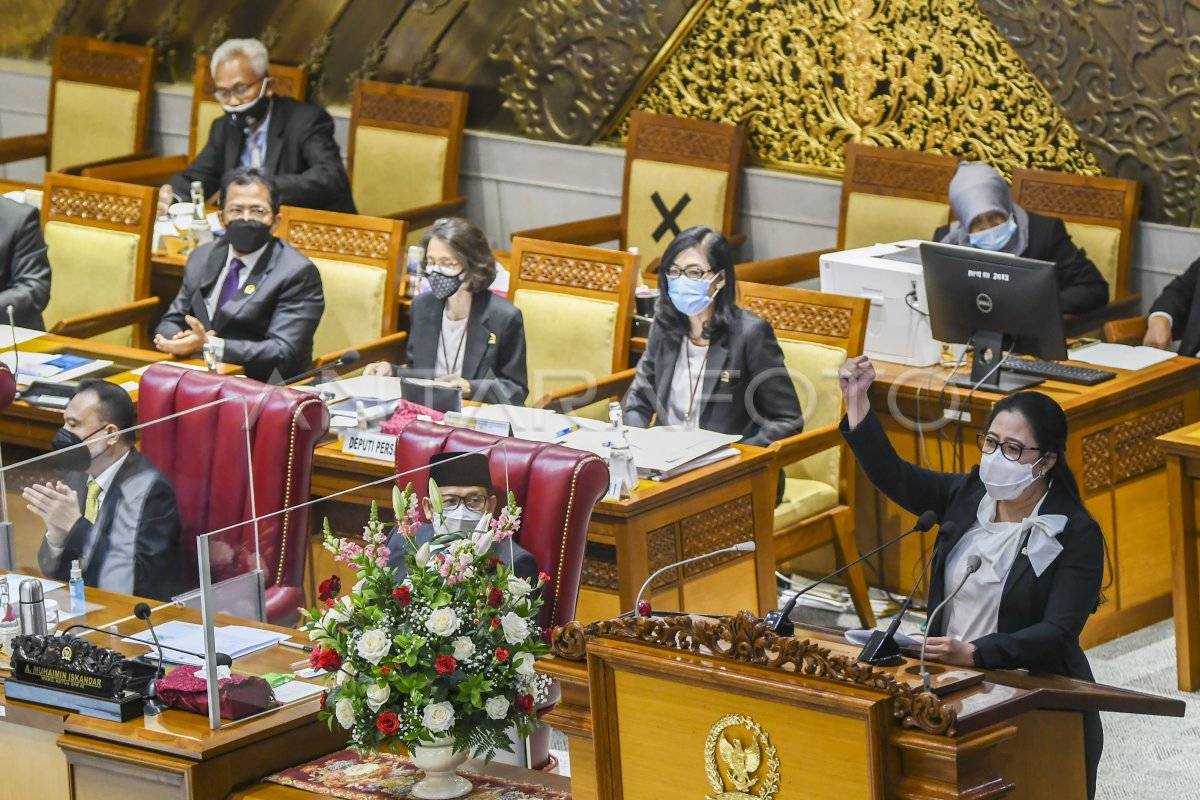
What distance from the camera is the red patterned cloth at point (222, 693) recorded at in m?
3.10

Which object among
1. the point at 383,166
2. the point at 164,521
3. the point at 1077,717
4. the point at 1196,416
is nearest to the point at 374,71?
the point at 383,166

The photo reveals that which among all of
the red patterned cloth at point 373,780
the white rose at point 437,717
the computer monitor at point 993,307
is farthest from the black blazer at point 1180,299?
the white rose at point 437,717

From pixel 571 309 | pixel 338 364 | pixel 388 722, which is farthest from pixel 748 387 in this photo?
pixel 388 722

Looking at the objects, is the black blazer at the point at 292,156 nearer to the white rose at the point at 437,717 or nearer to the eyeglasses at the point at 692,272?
the eyeglasses at the point at 692,272

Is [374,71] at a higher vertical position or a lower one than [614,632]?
higher

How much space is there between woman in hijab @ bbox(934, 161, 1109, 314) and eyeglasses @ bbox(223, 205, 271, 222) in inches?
83.0

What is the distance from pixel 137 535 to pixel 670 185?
407 centimetres

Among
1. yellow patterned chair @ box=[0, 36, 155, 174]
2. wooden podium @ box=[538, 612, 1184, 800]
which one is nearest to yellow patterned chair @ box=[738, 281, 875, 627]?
wooden podium @ box=[538, 612, 1184, 800]

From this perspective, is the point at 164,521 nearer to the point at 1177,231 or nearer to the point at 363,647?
the point at 363,647

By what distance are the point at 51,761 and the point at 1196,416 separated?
141 inches

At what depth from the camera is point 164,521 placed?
3777 millimetres

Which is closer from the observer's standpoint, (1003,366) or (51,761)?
(51,761)

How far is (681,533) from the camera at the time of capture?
474 cm

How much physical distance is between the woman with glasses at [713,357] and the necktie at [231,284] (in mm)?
1444
